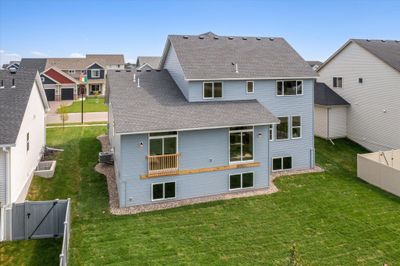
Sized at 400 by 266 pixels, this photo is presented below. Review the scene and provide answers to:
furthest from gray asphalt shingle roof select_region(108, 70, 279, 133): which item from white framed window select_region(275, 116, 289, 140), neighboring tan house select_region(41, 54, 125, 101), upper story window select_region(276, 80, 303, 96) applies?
neighboring tan house select_region(41, 54, 125, 101)

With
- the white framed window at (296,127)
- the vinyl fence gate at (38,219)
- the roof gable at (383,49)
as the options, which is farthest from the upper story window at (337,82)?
the vinyl fence gate at (38,219)

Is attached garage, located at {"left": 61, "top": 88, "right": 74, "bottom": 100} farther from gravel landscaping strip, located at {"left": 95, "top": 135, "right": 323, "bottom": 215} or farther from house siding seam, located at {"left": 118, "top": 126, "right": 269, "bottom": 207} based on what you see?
house siding seam, located at {"left": 118, "top": 126, "right": 269, "bottom": 207}

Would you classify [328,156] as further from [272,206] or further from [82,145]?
[82,145]

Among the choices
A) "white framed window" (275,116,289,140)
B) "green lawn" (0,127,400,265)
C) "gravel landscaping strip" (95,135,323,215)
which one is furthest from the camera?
"white framed window" (275,116,289,140)

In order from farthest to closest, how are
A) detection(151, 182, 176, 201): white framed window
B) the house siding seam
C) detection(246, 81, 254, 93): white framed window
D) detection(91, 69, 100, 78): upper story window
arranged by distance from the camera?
detection(91, 69, 100, 78): upper story window, detection(246, 81, 254, 93): white framed window, detection(151, 182, 176, 201): white framed window, the house siding seam

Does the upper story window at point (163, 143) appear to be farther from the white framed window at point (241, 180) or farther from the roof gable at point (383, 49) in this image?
the roof gable at point (383, 49)

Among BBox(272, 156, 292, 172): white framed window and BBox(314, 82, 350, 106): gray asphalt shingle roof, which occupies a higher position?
BBox(314, 82, 350, 106): gray asphalt shingle roof

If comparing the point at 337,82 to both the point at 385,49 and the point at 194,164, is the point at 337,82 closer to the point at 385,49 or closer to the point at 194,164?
the point at 385,49
